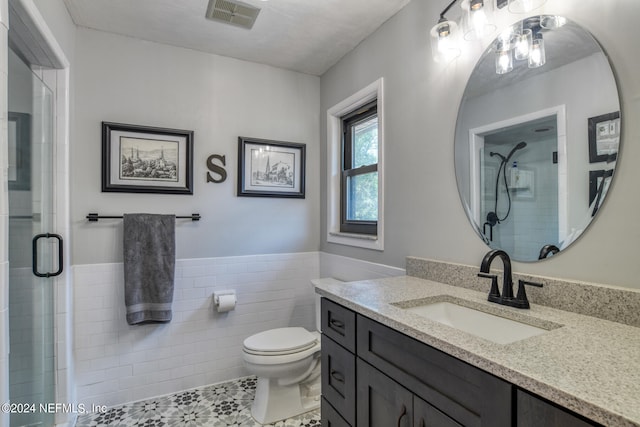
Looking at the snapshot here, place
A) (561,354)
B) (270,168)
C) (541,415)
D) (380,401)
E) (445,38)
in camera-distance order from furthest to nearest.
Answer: (270,168) < (445,38) < (380,401) < (561,354) < (541,415)

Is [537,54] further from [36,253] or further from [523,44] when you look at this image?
[36,253]

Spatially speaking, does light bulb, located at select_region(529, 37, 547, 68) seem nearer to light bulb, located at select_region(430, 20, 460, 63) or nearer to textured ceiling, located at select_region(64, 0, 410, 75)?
light bulb, located at select_region(430, 20, 460, 63)

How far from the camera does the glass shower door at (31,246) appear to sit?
4.77 feet

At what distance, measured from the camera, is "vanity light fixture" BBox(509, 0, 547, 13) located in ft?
3.94

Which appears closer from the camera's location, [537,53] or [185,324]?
[537,53]

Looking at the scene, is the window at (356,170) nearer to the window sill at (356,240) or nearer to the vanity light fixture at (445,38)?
the window sill at (356,240)

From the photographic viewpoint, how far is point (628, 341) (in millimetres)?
834

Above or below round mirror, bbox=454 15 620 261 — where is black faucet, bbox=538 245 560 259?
below

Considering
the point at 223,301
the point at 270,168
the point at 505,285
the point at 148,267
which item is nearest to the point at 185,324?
the point at 223,301

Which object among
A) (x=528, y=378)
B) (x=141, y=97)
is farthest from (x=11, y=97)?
(x=528, y=378)

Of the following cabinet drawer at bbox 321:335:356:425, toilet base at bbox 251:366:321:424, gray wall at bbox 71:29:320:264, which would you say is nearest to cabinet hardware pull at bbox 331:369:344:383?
cabinet drawer at bbox 321:335:356:425

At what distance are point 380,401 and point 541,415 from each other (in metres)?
0.58

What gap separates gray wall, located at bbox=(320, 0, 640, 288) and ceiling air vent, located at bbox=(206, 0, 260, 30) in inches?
29.8

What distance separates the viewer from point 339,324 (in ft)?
4.50
